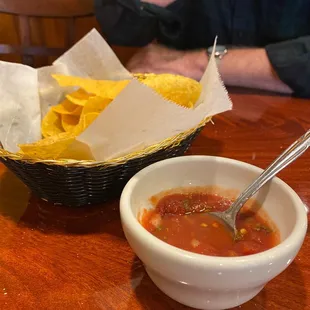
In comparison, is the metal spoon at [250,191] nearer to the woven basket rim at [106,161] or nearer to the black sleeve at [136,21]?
the woven basket rim at [106,161]

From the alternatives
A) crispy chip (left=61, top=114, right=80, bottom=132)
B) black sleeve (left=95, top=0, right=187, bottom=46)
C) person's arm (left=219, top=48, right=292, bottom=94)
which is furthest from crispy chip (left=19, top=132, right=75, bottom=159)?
black sleeve (left=95, top=0, right=187, bottom=46)

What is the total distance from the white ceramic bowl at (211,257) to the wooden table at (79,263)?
0.05 meters

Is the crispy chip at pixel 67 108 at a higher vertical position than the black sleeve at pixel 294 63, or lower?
higher

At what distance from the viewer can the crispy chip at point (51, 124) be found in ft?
3.26

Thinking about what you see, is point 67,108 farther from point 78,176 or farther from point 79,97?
point 78,176

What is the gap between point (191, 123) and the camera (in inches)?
30.3

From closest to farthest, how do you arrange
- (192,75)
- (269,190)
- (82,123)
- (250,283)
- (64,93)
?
(250,283) → (269,190) → (82,123) → (64,93) → (192,75)

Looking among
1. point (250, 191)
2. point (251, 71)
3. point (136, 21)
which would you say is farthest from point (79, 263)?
point (136, 21)

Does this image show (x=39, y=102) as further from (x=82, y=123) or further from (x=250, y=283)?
(x=250, y=283)

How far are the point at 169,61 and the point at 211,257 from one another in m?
1.42

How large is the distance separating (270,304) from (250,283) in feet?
0.33

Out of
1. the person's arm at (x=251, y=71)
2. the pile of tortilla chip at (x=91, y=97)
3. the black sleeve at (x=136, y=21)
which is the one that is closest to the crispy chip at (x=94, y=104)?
the pile of tortilla chip at (x=91, y=97)

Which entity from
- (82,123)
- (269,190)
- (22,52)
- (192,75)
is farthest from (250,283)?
(22,52)

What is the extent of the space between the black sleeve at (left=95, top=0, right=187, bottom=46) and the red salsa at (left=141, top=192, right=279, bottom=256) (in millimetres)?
1319
